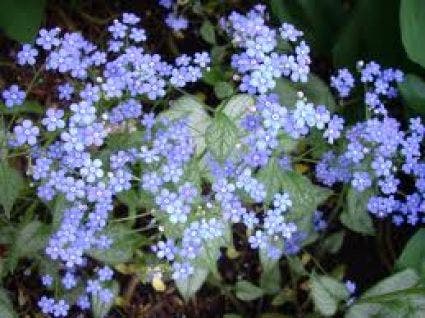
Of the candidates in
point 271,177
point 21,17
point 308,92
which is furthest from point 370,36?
point 21,17

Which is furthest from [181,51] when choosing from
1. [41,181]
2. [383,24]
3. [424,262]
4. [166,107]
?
[424,262]

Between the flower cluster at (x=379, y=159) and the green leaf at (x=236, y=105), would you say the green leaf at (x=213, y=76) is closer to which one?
the green leaf at (x=236, y=105)

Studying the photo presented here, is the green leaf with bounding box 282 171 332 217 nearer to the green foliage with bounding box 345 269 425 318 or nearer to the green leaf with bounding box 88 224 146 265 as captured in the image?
the green foliage with bounding box 345 269 425 318

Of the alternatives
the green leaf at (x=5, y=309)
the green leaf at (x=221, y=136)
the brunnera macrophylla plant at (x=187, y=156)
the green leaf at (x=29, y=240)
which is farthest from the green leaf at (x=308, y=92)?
the green leaf at (x=5, y=309)

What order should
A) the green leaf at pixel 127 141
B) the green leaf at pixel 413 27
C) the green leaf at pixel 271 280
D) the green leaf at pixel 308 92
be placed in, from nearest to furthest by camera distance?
the green leaf at pixel 127 141, the green leaf at pixel 413 27, the green leaf at pixel 308 92, the green leaf at pixel 271 280

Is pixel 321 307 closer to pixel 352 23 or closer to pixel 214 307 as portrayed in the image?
pixel 214 307
